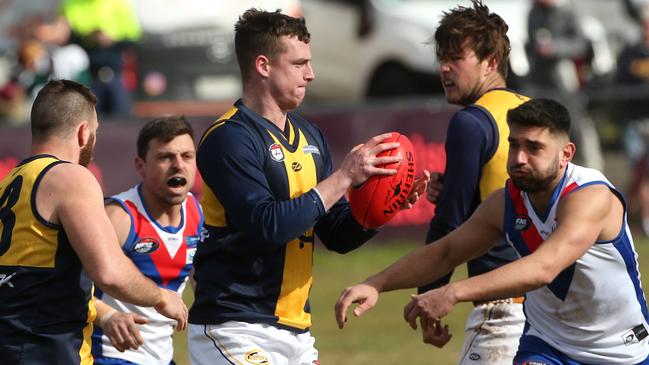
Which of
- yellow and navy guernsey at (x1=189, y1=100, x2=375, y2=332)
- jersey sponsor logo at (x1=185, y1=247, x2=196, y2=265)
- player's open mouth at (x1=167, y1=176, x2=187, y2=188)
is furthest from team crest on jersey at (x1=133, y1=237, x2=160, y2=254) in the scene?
yellow and navy guernsey at (x1=189, y1=100, x2=375, y2=332)

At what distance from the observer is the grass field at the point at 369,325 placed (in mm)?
10766

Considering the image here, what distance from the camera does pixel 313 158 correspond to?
6.36 m

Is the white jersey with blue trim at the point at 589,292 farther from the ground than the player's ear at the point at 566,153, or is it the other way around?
the player's ear at the point at 566,153

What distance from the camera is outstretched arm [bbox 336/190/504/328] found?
20.6 feet

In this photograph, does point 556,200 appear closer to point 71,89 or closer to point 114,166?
point 71,89

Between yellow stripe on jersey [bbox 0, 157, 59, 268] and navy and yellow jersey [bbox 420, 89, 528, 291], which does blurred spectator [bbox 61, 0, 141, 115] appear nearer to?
navy and yellow jersey [bbox 420, 89, 528, 291]

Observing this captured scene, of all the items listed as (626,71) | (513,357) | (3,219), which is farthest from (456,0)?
(3,219)

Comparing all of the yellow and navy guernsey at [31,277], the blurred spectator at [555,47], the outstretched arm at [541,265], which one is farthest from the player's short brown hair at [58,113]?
the blurred spectator at [555,47]

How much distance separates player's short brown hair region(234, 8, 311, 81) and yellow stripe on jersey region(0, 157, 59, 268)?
1.04m

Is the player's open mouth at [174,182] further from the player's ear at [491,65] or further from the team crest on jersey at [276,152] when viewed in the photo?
the player's ear at [491,65]

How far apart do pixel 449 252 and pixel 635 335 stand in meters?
0.92

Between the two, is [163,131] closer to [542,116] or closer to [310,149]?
[310,149]

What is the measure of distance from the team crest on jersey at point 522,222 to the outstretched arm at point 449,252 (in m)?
0.10

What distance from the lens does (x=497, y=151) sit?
6848 mm
